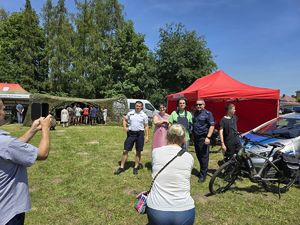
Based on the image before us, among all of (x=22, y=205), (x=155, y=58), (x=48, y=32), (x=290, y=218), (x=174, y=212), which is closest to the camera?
(x=22, y=205)

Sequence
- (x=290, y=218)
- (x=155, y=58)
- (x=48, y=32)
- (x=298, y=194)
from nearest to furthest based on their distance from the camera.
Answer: (x=290, y=218) → (x=298, y=194) → (x=155, y=58) → (x=48, y=32)

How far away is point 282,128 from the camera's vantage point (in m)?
8.10

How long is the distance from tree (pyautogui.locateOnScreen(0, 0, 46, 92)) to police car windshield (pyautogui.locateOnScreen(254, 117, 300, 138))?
30.0m

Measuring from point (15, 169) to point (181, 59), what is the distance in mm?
27541

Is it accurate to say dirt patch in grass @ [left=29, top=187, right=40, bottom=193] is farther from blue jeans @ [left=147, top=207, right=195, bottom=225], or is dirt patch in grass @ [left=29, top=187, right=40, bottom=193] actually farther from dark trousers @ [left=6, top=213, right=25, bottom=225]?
blue jeans @ [left=147, top=207, right=195, bottom=225]

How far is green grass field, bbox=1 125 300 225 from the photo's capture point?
16.1ft

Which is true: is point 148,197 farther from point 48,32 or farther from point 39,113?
point 48,32

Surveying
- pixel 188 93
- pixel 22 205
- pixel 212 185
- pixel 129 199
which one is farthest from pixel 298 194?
pixel 188 93

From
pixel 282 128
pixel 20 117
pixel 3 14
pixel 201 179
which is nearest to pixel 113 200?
pixel 201 179

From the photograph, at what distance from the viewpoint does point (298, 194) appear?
621 cm

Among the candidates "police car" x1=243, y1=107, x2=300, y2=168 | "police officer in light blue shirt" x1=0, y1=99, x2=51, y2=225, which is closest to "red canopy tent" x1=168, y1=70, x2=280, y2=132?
"police car" x1=243, y1=107, x2=300, y2=168

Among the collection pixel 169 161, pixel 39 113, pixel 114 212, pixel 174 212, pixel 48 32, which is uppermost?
pixel 48 32

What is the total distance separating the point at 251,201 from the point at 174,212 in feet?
11.3

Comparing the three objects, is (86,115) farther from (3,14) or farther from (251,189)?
(3,14)
